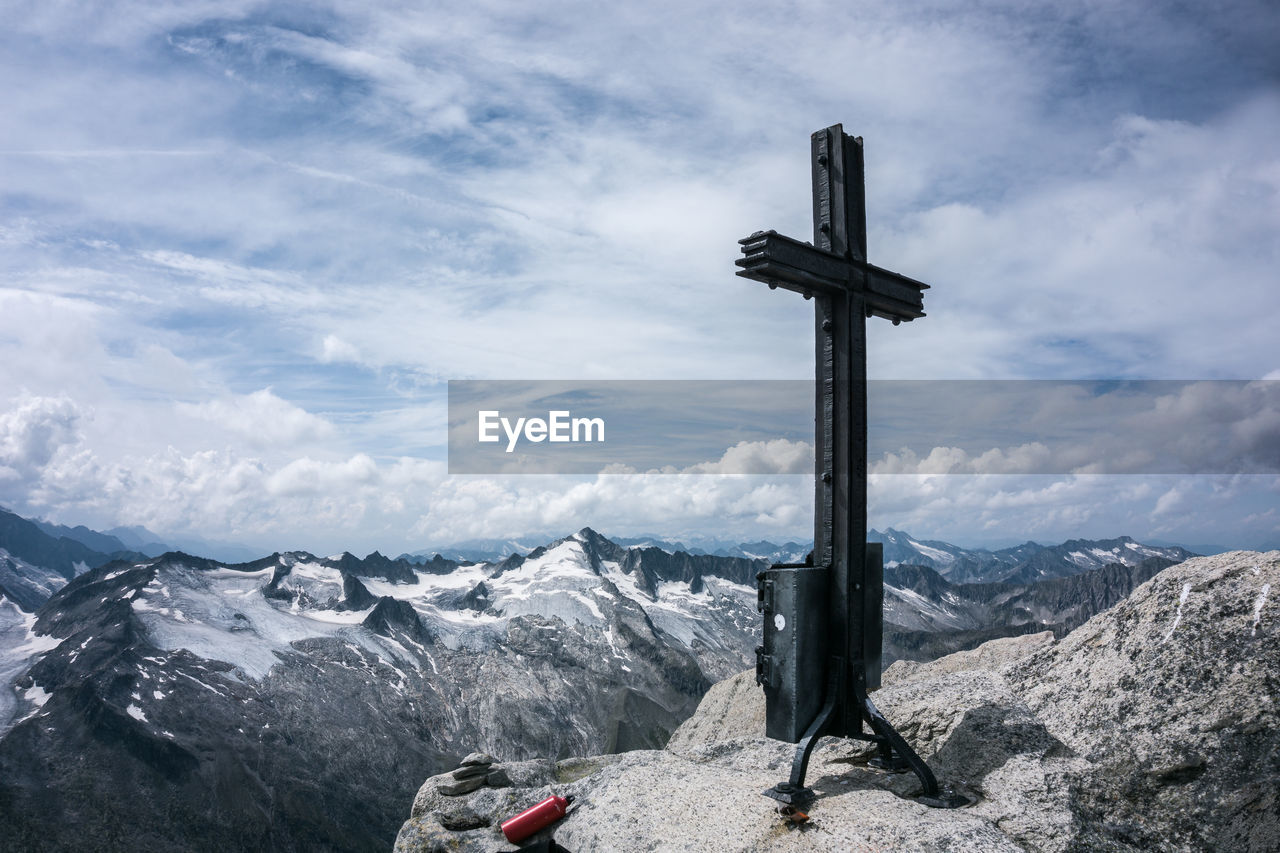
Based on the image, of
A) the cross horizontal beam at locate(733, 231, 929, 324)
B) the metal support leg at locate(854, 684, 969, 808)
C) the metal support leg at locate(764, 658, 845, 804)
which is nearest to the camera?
the metal support leg at locate(854, 684, 969, 808)

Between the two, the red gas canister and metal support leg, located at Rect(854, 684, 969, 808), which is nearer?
metal support leg, located at Rect(854, 684, 969, 808)

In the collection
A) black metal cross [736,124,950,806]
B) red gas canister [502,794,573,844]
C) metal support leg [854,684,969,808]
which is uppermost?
black metal cross [736,124,950,806]

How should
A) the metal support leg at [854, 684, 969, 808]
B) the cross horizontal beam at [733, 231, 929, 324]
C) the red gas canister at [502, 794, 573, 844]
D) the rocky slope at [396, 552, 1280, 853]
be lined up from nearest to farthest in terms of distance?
1. the rocky slope at [396, 552, 1280, 853]
2. the metal support leg at [854, 684, 969, 808]
3. the cross horizontal beam at [733, 231, 929, 324]
4. the red gas canister at [502, 794, 573, 844]

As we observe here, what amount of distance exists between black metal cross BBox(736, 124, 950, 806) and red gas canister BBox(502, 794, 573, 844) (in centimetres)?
334

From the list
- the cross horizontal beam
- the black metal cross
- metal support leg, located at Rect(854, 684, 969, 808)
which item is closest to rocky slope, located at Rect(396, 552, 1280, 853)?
metal support leg, located at Rect(854, 684, 969, 808)

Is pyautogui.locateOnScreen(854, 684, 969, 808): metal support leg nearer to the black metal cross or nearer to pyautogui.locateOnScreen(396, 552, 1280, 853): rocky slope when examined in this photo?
the black metal cross

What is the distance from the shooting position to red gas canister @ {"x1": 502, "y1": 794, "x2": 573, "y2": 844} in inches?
437

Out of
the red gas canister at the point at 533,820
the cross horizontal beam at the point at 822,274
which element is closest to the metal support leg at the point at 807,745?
the red gas canister at the point at 533,820

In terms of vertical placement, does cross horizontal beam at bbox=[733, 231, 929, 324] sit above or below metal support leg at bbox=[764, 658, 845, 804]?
above

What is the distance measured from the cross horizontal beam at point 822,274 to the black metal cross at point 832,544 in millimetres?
18

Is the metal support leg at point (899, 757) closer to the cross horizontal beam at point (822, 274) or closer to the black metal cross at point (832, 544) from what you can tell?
the black metal cross at point (832, 544)

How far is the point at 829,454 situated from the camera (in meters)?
11.0

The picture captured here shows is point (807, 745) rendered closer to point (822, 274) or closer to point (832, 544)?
point (832, 544)

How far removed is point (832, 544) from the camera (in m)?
11.0
